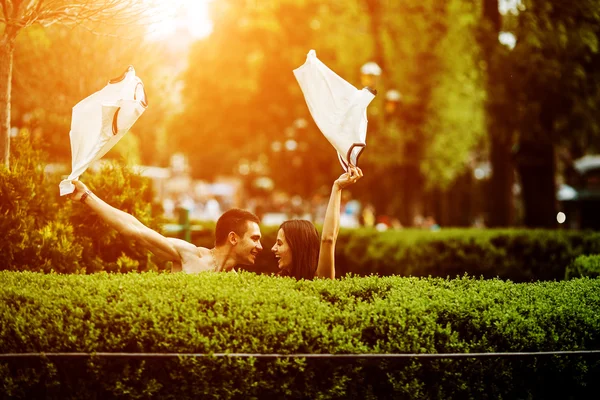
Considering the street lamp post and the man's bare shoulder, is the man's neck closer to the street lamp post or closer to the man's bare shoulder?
the man's bare shoulder

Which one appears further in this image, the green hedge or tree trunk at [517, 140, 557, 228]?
tree trunk at [517, 140, 557, 228]

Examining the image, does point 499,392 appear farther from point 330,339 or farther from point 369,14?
point 369,14

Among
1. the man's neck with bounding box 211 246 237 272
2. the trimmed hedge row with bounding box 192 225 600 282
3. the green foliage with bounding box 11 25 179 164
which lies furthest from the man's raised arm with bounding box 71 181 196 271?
the trimmed hedge row with bounding box 192 225 600 282

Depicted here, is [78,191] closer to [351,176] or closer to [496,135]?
[351,176]

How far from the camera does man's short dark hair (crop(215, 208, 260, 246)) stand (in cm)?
659

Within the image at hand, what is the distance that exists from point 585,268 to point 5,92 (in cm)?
588

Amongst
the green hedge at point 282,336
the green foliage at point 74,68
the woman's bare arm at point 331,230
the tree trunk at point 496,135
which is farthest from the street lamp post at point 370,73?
the green hedge at point 282,336

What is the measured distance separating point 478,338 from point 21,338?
2849 mm

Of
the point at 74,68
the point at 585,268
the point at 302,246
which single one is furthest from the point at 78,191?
the point at 74,68

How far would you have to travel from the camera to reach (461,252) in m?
14.6

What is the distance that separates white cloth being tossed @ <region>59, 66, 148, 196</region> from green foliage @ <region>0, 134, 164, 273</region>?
967 mm

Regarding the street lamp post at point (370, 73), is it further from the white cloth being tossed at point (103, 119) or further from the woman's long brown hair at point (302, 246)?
the white cloth being tossed at point (103, 119)

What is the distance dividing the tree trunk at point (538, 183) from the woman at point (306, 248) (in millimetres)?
14547

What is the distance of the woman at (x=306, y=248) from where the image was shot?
6.32 meters
